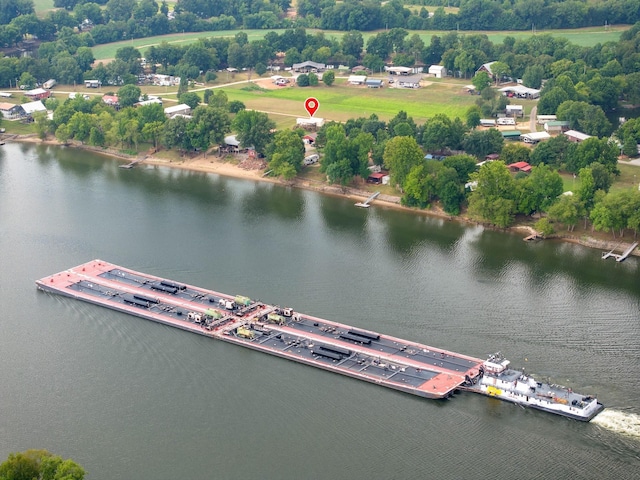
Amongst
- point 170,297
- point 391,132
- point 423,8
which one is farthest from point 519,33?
point 170,297

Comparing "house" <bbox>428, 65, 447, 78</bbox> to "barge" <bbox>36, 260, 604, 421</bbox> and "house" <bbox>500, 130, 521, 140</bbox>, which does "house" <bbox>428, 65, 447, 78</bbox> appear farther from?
"barge" <bbox>36, 260, 604, 421</bbox>

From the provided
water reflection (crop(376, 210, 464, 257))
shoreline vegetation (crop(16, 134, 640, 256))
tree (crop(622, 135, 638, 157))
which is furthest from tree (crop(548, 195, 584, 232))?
tree (crop(622, 135, 638, 157))

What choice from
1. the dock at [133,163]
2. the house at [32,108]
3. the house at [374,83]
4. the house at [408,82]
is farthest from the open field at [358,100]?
the house at [32,108]

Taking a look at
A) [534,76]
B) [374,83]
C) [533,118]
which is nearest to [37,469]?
[533,118]

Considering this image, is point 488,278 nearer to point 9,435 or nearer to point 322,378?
point 322,378

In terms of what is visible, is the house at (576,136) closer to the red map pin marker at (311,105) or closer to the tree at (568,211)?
the tree at (568,211)
